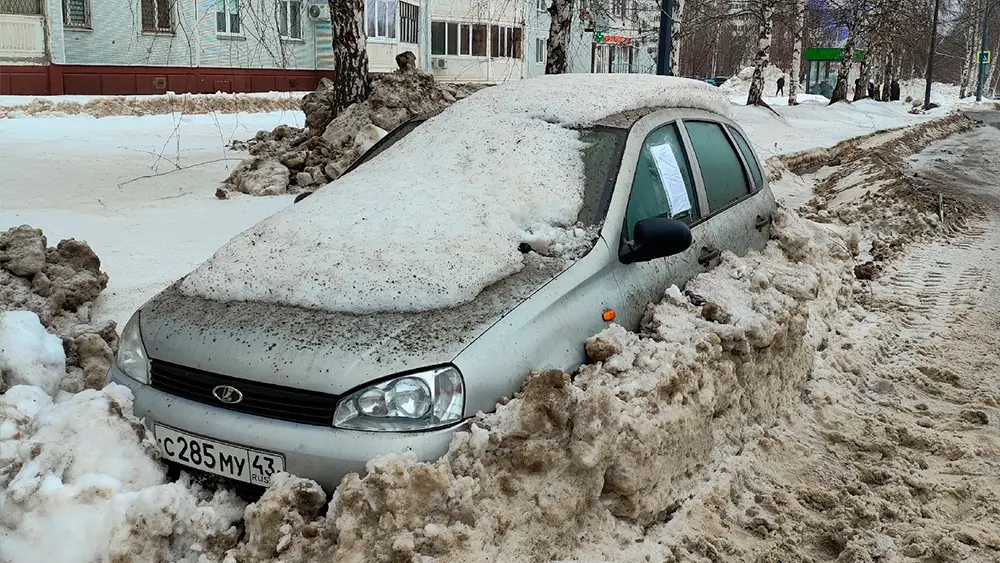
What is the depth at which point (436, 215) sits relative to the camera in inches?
144

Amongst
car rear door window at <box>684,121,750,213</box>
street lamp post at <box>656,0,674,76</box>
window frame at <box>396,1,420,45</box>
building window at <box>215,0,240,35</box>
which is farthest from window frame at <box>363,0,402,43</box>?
car rear door window at <box>684,121,750,213</box>

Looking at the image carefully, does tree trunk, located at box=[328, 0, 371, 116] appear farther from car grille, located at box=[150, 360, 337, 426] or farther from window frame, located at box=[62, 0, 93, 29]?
window frame, located at box=[62, 0, 93, 29]

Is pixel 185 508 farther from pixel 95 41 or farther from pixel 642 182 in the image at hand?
pixel 95 41

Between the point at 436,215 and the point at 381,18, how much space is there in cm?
3149

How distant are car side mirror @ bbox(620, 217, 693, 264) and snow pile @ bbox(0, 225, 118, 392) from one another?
101 inches

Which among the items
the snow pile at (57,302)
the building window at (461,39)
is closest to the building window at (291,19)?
the building window at (461,39)

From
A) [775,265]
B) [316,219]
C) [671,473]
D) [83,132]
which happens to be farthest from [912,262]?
[83,132]

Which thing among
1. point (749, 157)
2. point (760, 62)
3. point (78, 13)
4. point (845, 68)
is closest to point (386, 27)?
point (78, 13)

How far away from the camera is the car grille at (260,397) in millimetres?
2873

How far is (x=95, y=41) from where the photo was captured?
76.2 feet

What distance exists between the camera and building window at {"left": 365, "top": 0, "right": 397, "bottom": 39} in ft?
106

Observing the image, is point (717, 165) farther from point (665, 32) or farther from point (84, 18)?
point (84, 18)

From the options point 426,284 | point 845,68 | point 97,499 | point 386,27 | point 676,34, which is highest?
point 386,27

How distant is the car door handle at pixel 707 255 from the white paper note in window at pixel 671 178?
0.76ft
